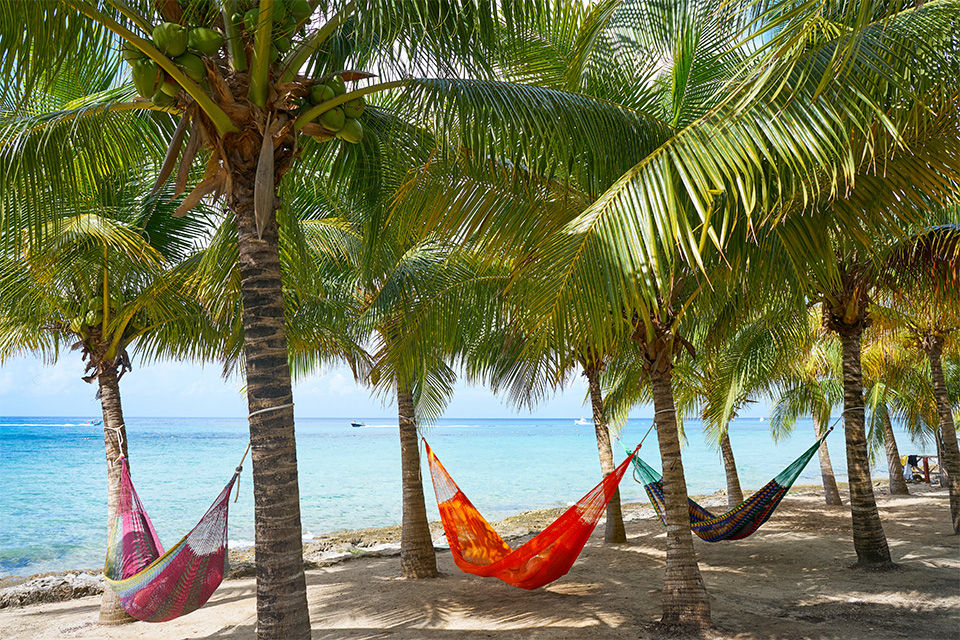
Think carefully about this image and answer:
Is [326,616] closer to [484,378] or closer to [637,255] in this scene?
[484,378]

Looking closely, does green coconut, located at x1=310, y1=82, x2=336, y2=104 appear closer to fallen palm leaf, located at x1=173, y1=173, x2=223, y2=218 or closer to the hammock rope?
fallen palm leaf, located at x1=173, y1=173, x2=223, y2=218

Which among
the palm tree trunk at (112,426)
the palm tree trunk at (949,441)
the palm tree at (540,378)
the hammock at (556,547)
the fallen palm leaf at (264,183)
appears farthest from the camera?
the palm tree trunk at (949,441)

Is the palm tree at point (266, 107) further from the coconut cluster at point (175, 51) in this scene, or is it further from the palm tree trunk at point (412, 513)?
the palm tree trunk at point (412, 513)

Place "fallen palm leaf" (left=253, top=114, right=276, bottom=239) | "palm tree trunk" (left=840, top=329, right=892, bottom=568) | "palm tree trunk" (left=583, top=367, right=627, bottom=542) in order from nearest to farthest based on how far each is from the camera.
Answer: "fallen palm leaf" (left=253, top=114, right=276, bottom=239) → "palm tree trunk" (left=840, top=329, right=892, bottom=568) → "palm tree trunk" (left=583, top=367, right=627, bottom=542)

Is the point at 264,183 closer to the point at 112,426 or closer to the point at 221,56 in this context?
the point at 221,56

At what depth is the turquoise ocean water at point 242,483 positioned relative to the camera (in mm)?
13906

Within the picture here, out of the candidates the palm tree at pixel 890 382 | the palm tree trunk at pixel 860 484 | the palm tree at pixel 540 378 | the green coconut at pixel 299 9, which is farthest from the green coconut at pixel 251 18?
the palm tree at pixel 890 382

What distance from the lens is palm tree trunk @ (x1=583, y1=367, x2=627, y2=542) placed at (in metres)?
6.54

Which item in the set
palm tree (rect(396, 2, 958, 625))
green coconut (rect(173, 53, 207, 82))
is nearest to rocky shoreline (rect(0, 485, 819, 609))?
palm tree (rect(396, 2, 958, 625))

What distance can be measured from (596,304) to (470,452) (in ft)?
115

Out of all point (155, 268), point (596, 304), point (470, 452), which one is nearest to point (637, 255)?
point (596, 304)

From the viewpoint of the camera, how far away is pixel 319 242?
16.3 feet

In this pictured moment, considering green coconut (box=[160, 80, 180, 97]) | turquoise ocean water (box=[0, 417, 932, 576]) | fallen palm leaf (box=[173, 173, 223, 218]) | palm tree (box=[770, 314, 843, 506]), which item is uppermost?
green coconut (box=[160, 80, 180, 97])

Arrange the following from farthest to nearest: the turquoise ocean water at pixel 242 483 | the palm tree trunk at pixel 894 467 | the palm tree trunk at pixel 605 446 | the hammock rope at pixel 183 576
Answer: the turquoise ocean water at pixel 242 483 < the palm tree trunk at pixel 894 467 < the palm tree trunk at pixel 605 446 < the hammock rope at pixel 183 576
